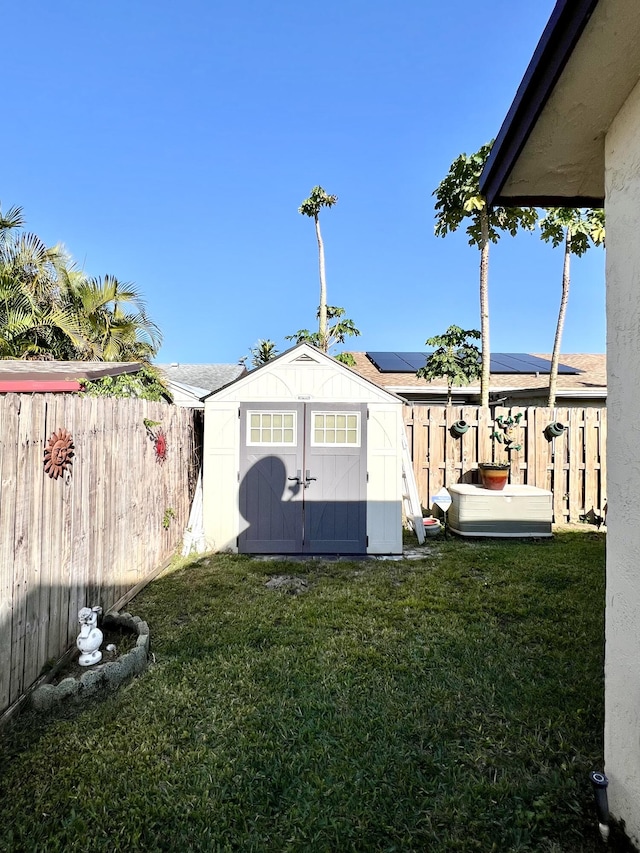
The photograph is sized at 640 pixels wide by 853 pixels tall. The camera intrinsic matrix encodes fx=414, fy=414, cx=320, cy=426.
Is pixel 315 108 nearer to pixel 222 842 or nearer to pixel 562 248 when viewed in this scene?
pixel 562 248

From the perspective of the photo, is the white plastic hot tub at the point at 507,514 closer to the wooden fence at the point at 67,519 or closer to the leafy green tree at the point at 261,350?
the wooden fence at the point at 67,519

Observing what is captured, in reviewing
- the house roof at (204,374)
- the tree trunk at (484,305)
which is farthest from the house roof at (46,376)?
the house roof at (204,374)

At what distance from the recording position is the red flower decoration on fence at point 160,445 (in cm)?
477

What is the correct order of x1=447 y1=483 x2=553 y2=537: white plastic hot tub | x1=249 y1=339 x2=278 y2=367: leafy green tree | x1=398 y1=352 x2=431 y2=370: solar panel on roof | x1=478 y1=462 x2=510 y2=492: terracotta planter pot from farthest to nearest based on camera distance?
x1=249 y1=339 x2=278 y2=367: leafy green tree < x1=398 y1=352 x2=431 y2=370: solar panel on roof < x1=478 y1=462 x2=510 y2=492: terracotta planter pot < x1=447 y1=483 x2=553 y2=537: white plastic hot tub

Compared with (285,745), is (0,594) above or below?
above

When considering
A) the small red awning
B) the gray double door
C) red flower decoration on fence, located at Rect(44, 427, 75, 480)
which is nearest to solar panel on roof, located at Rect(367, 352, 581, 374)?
the gray double door

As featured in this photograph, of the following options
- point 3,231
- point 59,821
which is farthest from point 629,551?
point 3,231

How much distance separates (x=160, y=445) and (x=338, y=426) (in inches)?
90.1

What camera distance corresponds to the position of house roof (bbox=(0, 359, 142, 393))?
4.02 m

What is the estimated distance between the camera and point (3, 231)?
9.84 metres

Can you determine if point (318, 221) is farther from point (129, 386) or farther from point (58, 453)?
point (58, 453)

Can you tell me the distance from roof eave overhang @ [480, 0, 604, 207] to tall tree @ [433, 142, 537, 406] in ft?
21.6

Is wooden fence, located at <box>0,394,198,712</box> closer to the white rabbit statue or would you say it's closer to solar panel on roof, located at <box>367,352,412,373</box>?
the white rabbit statue

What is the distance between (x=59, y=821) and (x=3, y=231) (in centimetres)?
1212
